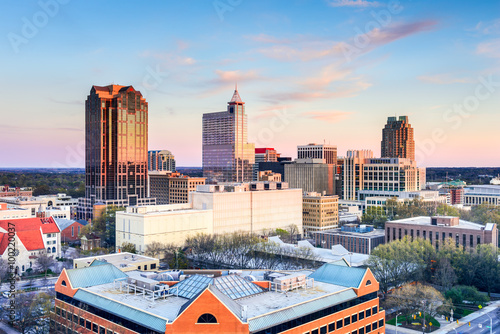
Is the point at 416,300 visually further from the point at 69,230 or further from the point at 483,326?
the point at 69,230

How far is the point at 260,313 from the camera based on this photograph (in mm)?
47969

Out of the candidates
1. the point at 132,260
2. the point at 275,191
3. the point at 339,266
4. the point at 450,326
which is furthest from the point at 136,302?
the point at 275,191

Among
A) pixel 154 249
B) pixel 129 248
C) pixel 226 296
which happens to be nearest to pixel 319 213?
pixel 154 249

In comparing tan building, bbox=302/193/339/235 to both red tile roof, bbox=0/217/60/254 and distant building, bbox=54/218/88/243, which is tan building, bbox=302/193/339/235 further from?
red tile roof, bbox=0/217/60/254

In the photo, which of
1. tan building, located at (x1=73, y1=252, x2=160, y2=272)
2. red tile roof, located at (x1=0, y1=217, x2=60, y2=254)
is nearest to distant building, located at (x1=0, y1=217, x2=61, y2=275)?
red tile roof, located at (x1=0, y1=217, x2=60, y2=254)

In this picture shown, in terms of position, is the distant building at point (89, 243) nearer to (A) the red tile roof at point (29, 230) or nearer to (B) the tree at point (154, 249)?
(A) the red tile roof at point (29, 230)

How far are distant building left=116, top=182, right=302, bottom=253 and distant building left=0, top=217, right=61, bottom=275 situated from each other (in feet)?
58.3

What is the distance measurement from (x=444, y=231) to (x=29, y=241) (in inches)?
3625

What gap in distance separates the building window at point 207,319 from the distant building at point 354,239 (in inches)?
3093

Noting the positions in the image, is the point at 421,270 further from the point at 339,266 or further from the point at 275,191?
the point at 275,191

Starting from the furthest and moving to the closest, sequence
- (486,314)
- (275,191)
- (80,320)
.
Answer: (275,191)
(486,314)
(80,320)

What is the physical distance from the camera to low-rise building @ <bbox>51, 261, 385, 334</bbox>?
45.3 metres

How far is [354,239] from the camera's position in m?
121

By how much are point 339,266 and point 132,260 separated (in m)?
43.9
